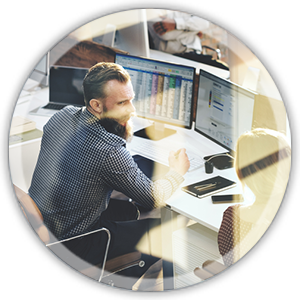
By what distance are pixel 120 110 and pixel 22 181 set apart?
3.22ft

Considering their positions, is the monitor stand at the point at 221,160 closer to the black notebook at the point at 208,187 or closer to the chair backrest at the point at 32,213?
the black notebook at the point at 208,187

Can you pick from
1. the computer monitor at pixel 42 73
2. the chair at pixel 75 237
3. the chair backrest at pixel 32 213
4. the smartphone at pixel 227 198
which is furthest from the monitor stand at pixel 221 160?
the computer monitor at pixel 42 73

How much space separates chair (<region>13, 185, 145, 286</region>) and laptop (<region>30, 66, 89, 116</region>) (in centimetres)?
105

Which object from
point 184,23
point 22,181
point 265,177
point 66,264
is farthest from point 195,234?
point 184,23

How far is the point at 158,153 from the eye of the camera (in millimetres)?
1788

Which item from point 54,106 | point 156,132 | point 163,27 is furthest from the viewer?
point 163,27

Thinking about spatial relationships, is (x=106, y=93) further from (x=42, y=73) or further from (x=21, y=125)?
(x=42, y=73)

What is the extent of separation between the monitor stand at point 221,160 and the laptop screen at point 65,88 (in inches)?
39.7

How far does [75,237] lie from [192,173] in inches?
25.1

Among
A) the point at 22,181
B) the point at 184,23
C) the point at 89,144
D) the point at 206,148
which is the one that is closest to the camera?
the point at 89,144

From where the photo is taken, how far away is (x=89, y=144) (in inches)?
51.5

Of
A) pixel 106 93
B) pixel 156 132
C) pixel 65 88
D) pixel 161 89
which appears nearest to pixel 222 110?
pixel 161 89

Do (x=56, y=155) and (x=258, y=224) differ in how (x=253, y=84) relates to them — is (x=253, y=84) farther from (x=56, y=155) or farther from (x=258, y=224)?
(x=56, y=155)

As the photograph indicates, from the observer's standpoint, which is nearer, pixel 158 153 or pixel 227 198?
pixel 227 198
